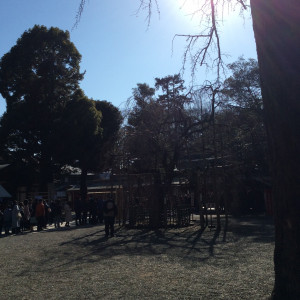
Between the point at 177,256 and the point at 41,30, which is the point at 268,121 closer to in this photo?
the point at 177,256

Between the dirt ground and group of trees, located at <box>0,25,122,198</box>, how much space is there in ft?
62.3

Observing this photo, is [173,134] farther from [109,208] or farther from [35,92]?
[35,92]

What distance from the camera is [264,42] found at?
471 cm

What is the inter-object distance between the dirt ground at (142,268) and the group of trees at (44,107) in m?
19.0

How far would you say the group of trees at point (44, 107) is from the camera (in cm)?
3206

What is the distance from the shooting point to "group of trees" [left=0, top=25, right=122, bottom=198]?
3206cm

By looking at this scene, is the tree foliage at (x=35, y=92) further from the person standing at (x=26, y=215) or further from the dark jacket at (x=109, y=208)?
the dark jacket at (x=109, y=208)

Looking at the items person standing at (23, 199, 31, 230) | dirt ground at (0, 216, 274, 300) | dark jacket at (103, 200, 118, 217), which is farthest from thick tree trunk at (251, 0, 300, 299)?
person standing at (23, 199, 31, 230)

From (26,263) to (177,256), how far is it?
3703mm

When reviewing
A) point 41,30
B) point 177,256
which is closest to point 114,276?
point 177,256

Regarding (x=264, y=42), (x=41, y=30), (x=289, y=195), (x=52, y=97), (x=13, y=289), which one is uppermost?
(x=41, y=30)

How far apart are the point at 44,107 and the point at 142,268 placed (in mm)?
25723

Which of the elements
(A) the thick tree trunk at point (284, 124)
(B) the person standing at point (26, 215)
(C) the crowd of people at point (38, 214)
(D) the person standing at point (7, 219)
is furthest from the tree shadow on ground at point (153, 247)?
(B) the person standing at point (26, 215)

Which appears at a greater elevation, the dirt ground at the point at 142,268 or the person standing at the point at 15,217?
the person standing at the point at 15,217
